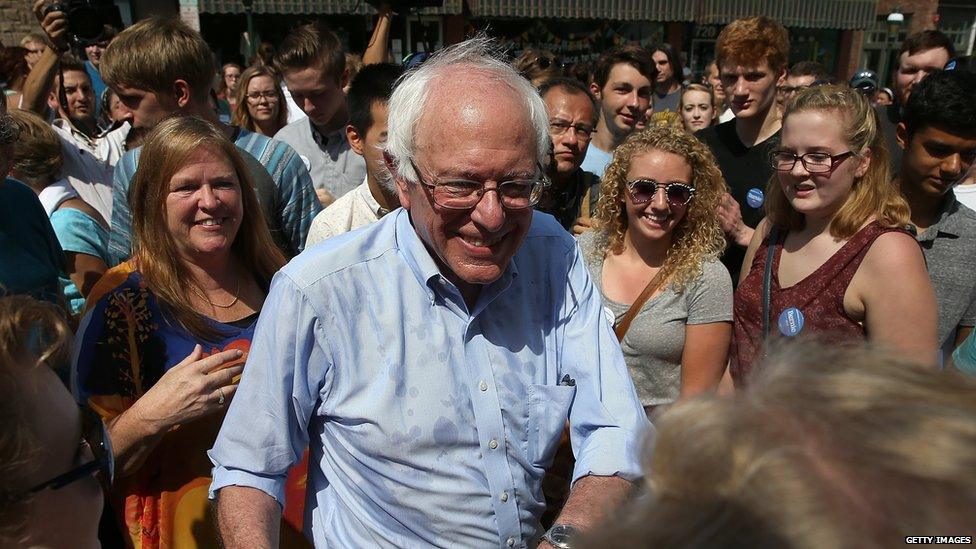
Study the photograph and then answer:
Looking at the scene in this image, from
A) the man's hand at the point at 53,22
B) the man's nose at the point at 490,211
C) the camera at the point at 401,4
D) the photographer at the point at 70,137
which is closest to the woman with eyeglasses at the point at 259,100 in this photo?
the photographer at the point at 70,137

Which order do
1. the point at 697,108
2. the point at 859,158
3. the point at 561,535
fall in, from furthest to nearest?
1. the point at 697,108
2. the point at 859,158
3. the point at 561,535

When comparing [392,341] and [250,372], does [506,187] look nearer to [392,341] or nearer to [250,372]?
[392,341]

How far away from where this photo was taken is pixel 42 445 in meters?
1.13

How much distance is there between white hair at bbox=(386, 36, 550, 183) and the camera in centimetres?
153

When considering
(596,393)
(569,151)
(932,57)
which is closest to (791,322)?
(596,393)

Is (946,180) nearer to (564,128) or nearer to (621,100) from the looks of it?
(564,128)

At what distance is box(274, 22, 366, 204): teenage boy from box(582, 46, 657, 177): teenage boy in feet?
4.73

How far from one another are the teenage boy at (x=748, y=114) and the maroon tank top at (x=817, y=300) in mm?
795

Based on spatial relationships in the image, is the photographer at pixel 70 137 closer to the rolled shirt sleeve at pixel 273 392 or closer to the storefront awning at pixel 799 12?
the rolled shirt sleeve at pixel 273 392

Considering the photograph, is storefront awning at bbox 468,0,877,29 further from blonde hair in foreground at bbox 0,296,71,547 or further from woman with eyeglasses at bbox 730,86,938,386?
blonde hair in foreground at bbox 0,296,71,547

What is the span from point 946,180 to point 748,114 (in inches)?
47.0

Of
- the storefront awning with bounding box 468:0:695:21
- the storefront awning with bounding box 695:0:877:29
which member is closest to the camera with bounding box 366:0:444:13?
the storefront awning with bounding box 468:0:695:21

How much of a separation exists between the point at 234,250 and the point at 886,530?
2.20 metres

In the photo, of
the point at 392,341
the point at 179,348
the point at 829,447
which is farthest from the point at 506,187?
the point at 179,348
